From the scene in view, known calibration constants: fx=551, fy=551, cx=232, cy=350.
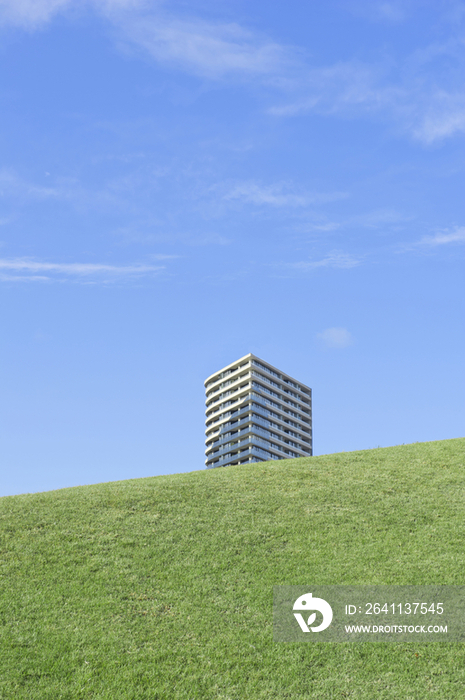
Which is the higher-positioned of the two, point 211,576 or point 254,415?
point 254,415

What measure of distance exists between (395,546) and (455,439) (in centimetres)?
1467

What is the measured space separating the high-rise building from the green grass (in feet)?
329

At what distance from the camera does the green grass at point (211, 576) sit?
32.1ft

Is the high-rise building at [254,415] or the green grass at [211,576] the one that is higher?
the high-rise building at [254,415]

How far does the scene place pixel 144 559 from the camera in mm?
14234

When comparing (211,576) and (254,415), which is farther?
(254,415)

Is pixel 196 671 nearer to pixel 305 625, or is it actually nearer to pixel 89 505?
pixel 305 625

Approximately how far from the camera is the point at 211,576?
527 inches

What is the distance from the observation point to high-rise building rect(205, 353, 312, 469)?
123750mm

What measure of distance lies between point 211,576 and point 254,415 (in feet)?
364

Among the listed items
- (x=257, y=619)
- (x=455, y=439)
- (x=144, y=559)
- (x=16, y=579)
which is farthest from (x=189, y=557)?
(x=455, y=439)

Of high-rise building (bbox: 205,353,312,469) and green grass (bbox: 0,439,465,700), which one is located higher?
high-rise building (bbox: 205,353,312,469)

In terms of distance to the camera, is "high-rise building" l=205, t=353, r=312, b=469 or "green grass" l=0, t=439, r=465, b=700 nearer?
"green grass" l=0, t=439, r=465, b=700

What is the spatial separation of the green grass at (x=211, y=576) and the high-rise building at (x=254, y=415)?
100283 mm
